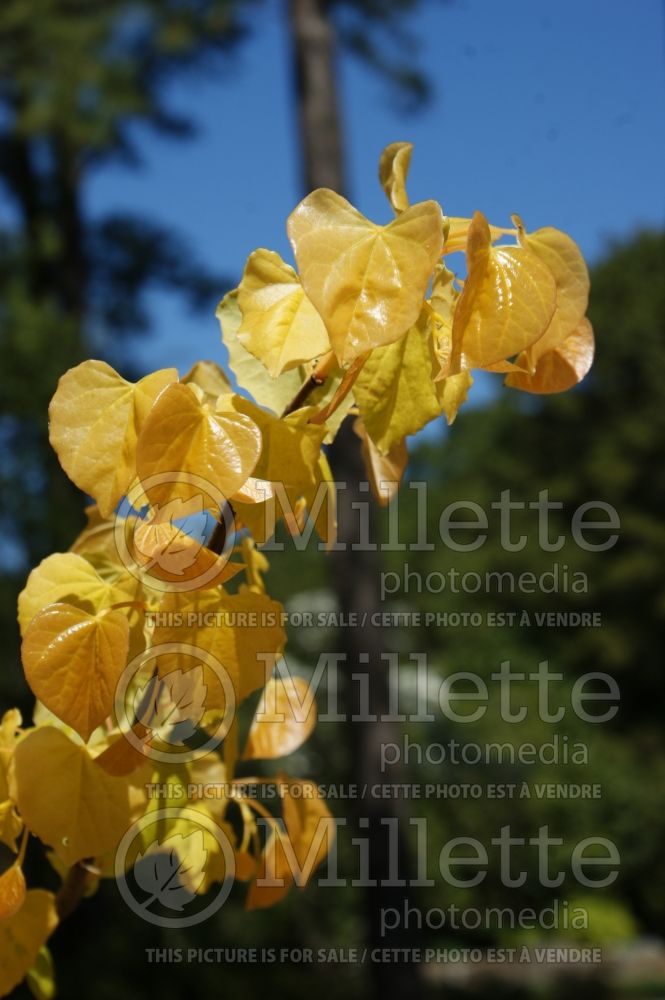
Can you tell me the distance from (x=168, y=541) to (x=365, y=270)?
10cm

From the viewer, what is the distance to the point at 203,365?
0.41 meters

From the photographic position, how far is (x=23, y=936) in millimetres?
387

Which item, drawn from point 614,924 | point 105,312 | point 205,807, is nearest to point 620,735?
point 614,924

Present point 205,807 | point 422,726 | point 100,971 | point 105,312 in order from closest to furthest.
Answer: point 205,807 < point 100,971 < point 105,312 < point 422,726

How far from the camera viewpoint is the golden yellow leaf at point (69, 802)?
13.4 inches

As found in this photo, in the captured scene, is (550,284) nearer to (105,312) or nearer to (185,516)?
(185,516)

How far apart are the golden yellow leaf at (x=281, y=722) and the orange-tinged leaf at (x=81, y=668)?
150mm

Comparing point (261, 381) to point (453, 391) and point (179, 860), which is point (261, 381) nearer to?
point (453, 391)

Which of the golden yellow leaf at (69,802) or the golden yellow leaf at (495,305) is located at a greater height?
the golden yellow leaf at (495,305)

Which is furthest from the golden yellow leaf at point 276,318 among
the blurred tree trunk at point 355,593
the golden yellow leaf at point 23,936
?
the blurred tree trunk at point 355,593

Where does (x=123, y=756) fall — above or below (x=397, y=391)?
below

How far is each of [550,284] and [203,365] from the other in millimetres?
162

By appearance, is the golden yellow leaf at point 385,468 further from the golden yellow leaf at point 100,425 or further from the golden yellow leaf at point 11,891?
the golden yellow leaf at point 11,891

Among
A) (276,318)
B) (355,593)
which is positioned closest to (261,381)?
(276,318)
